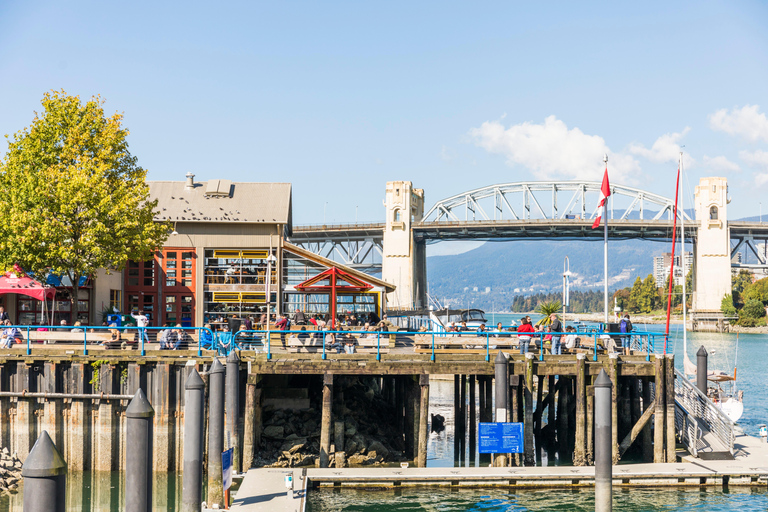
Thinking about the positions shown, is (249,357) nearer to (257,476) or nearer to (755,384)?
(257,476)

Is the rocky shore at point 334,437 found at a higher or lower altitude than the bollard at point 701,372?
lower

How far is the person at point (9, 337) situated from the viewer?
84.6 feet

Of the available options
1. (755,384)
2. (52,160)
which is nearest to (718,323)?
(755,384)

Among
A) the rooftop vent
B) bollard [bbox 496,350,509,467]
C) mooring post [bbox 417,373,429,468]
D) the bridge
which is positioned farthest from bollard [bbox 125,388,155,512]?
the bridge

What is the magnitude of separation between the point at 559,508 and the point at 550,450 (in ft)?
30.4

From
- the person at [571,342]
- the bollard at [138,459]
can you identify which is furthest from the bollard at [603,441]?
the bollard at [138,459]

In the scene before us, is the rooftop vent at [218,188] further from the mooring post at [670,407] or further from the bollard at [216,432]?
the mooring post at [670,407]

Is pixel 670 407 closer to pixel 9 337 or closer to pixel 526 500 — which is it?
pixel 526 500

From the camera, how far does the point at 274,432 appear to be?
26.4m

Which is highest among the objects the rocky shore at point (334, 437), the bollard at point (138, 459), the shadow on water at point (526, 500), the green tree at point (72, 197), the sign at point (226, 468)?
the green tree at point (72, 197)

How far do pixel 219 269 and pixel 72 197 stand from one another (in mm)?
10960

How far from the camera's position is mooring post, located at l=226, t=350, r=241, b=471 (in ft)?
71.4

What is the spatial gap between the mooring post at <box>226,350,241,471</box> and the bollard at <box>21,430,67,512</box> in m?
14.7

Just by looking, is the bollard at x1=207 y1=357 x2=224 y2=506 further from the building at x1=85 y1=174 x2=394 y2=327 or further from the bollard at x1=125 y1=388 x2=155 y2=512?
the building at x1=85 y1=174 x2=394 y2=327
